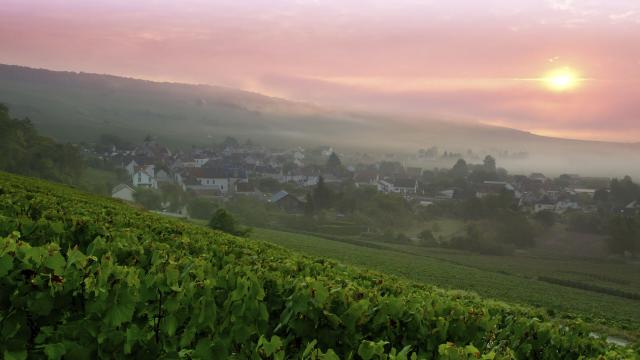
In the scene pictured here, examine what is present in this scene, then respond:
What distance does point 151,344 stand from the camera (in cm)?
407

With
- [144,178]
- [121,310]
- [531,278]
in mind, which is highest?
[121,310]

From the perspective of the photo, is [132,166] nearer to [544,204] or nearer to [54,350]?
[544,204]

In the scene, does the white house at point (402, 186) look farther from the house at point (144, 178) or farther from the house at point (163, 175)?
the house at point (144, 178)

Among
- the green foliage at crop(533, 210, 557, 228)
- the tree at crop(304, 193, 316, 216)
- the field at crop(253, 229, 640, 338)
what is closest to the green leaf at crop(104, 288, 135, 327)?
the field at crop(253, 229, 640, 338)

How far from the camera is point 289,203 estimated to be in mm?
113938

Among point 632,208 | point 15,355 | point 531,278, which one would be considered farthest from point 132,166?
point 15,355

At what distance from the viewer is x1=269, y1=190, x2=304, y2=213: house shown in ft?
368

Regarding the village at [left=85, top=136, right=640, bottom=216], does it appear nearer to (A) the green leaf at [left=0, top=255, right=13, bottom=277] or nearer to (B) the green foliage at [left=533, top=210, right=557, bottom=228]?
(B) the green foliage at [left=533, top=210, right=557, bottom=228]

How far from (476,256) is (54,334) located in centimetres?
8095

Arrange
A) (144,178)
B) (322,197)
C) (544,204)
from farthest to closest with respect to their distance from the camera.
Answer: (544,204)
(144,178)
(322,197)

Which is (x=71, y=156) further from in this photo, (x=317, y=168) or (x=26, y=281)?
(x=317, y=168)

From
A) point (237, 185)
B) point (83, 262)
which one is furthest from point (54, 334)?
point (237, 185)

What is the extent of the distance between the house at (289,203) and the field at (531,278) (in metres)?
38.1

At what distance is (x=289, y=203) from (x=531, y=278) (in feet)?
206
